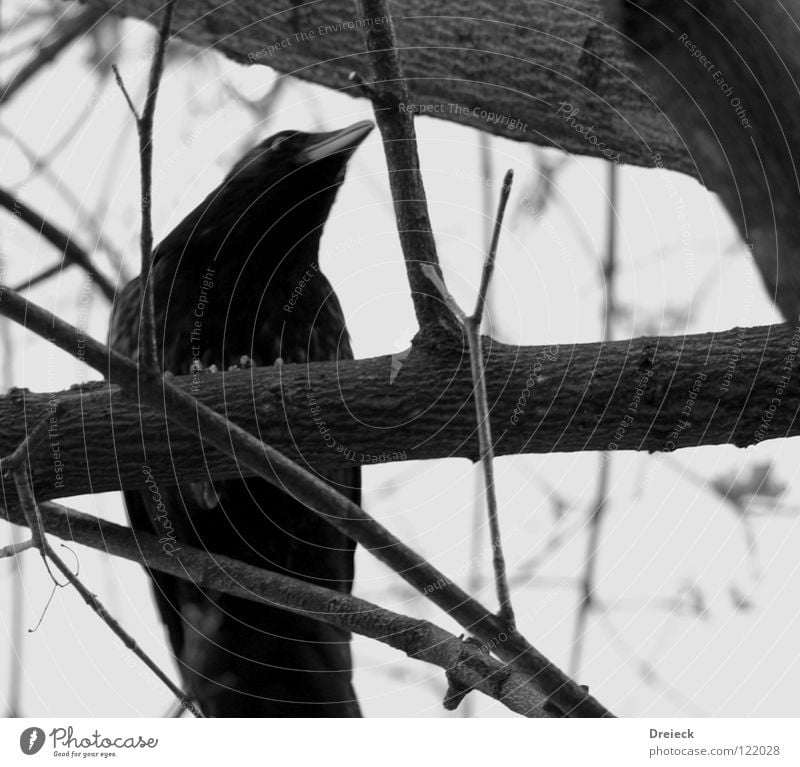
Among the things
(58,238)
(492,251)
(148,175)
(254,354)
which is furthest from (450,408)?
(58,238)

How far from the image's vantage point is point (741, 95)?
4.42ft

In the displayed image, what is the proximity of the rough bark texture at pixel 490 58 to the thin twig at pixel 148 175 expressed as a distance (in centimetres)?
133

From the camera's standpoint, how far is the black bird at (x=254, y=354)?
8.26ft

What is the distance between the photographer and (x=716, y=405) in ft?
6.12

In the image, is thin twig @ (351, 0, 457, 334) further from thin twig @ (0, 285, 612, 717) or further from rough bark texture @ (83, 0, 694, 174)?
rough bark texture @ (83, 0, 694, 174)

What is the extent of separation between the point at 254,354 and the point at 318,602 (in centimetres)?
89

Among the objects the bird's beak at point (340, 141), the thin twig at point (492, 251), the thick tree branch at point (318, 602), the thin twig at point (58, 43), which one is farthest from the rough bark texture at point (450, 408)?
the thin twig at point (58, 43)

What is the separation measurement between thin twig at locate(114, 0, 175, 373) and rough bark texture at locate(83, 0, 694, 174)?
1330 mm

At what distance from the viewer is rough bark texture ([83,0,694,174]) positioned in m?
2.56

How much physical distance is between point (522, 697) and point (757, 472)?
4.87 feet

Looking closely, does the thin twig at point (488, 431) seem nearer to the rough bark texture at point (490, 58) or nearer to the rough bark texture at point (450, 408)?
the rough bark texture at point (450, 408)

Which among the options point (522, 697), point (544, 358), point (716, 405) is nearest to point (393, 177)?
point (544, 358)

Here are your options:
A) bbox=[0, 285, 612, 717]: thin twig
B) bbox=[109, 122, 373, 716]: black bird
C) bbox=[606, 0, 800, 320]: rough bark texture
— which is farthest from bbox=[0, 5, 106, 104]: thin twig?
bbox=[606, 0, 800, 320]: rough bark texture

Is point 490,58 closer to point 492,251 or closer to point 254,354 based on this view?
point 254,354
